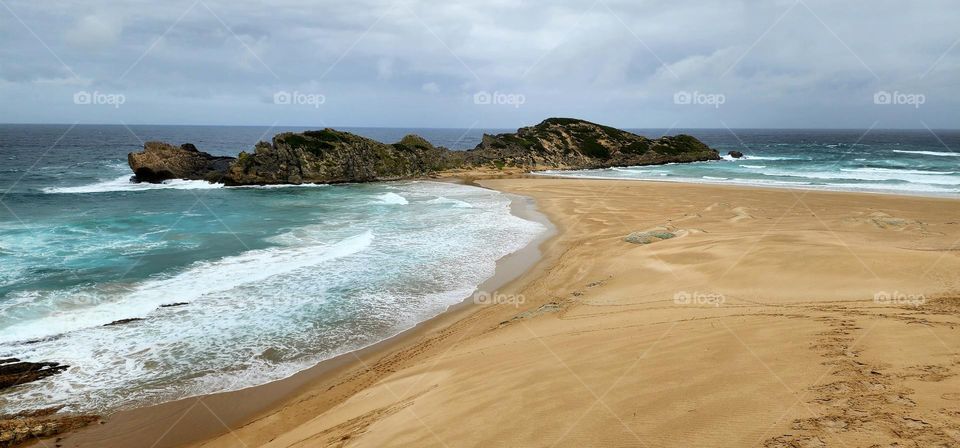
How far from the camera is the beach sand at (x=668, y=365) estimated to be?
17.2ft

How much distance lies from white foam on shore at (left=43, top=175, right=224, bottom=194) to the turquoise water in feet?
26.2

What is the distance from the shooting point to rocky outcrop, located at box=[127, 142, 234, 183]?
47.4 meters

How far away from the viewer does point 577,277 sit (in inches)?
620

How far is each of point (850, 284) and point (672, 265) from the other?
4.73 metres

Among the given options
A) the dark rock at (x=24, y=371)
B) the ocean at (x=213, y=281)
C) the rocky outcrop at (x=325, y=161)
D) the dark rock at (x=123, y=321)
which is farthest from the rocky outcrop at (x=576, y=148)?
the dark rock at (x=24, y=371)

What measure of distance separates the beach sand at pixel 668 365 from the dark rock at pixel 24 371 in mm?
2866

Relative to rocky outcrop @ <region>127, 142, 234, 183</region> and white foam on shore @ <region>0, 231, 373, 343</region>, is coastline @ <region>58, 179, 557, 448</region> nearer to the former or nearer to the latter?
white foam on shore @ <region>0, 231, 373, 343</region>

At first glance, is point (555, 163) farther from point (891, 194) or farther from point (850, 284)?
point (850, 284)

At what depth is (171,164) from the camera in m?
49.9

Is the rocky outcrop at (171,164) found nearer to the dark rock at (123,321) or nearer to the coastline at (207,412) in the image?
the dark rock at (123,321)

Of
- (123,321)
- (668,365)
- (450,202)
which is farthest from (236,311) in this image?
(450,202)

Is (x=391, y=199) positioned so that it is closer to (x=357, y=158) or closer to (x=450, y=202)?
(x=450, y=202)

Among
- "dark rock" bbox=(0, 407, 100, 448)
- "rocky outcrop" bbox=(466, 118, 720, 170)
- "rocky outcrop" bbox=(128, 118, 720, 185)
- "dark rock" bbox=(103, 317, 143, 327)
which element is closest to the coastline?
"dark rock" bbox=(0, 407, 100, 448)

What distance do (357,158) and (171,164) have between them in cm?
1842
